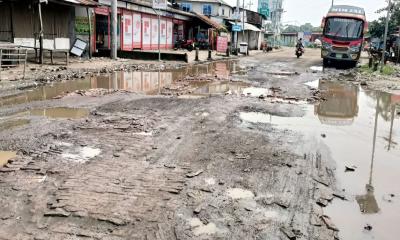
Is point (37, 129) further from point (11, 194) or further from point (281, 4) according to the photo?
point (281, 4)

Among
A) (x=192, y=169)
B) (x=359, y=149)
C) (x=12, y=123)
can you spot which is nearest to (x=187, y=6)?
(x=12, y=123)

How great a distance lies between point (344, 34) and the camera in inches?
1091

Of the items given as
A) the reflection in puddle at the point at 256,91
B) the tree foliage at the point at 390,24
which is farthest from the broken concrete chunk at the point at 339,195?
the tree foliage at the point at 390,24

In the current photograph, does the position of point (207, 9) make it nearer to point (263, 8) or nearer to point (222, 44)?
point (222, 44)

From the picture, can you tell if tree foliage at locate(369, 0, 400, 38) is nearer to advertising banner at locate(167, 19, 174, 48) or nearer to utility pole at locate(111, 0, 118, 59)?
advertising banner at locate(167, 19, 174, 48)

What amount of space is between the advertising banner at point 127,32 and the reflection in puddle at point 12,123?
22.2 m

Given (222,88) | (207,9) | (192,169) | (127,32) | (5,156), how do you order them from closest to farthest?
(192,169)
(5,156)
(222,88)
(127,32)
(207,9)

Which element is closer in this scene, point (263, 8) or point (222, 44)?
point (222, 44)

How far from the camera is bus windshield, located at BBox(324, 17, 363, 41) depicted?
27.6 meters

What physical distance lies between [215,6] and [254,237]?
53654 mm

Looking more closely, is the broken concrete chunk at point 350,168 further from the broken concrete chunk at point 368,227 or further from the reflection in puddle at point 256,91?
the reflection in puddle at point 256,91

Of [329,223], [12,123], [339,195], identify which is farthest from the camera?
Result: [12,123]

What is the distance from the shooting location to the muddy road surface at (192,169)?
452cm

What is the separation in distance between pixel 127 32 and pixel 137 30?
5.55ft
